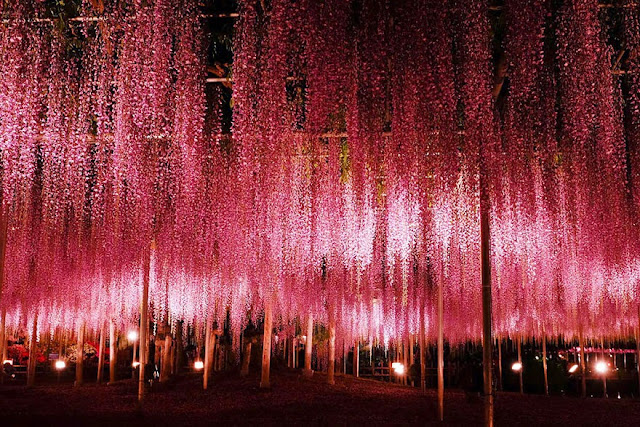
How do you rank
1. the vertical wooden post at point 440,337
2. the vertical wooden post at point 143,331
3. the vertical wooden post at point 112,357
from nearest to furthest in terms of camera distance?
the vertical wooden post at point 440,337 → the vertical wooden post at point 143,331 → the vertical wooden post at point 112,357

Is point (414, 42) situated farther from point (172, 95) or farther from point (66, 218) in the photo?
point (66, 218)

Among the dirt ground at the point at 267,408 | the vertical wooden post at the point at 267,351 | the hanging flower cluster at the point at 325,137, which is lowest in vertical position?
the dirt ground at the point at 267,408

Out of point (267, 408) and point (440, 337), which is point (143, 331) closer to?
point (267, 408)

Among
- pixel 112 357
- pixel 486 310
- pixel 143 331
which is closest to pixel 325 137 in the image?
pixel 486 310

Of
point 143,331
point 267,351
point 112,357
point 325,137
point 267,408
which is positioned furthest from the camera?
point 112,357

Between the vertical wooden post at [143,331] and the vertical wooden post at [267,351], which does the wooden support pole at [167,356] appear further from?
the vertical wooden post at [143,331]

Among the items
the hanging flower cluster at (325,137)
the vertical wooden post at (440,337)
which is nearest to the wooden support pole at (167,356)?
the hanging flower cluster at (325,137)

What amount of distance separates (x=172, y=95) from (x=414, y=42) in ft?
8.33

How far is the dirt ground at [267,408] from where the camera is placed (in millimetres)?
8422

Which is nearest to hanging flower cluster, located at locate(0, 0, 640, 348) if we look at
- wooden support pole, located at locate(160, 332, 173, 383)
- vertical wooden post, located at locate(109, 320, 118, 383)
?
wooden support pole, located at locate(160, 332, 173, 383)

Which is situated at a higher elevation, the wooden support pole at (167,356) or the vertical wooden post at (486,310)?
the vertical wooden post at (486,310)

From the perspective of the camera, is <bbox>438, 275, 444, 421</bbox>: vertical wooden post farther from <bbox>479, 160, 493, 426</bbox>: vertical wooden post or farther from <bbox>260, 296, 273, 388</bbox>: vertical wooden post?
<bbox>260, 296, 273, 388</bbox>: vertical wooden post

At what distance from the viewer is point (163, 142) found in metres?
7.52

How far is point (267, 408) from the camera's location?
962cm
